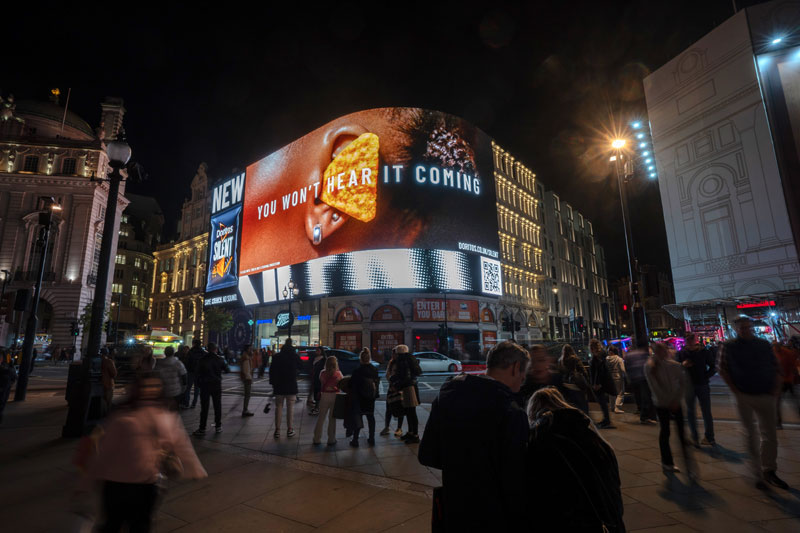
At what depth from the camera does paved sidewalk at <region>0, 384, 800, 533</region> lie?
4.00 meters

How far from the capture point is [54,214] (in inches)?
1665

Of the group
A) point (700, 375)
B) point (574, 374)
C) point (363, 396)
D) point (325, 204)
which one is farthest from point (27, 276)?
point (700, 375)

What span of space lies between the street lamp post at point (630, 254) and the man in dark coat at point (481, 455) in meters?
8.72

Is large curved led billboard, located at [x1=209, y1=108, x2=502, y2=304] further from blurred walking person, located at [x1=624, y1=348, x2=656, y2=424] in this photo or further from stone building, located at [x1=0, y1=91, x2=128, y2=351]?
blurred walking person, located at [x1=624, y1=348, x2=656, y2=424]

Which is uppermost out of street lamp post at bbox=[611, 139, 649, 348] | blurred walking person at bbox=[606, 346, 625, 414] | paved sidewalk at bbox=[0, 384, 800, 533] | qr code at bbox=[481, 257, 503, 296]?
qr code at bbox=[481, 257, 503, 296]

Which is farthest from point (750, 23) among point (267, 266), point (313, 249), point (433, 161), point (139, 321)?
point (139, 321)

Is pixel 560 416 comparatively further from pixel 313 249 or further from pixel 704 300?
pixel 313 249

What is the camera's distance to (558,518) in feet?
5.58

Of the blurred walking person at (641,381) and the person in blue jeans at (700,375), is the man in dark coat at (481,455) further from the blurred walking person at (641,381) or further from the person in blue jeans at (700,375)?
the blurred walking person at (641,381)

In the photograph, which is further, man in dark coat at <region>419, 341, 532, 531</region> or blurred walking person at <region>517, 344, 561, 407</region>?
blurred walking person at <region>517, 344, 561, 407</region>

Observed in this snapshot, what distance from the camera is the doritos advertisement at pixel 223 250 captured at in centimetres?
4678

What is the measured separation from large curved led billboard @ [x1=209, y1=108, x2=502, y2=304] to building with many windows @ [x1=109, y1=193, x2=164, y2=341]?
46183 millimetres

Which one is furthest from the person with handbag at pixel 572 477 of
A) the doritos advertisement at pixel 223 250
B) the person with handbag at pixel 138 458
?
the doritos advertisement at pixel 223 250

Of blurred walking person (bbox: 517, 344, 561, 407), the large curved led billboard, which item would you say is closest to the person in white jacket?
blurred walking person (bbox: 517, 344, 561, 407)
